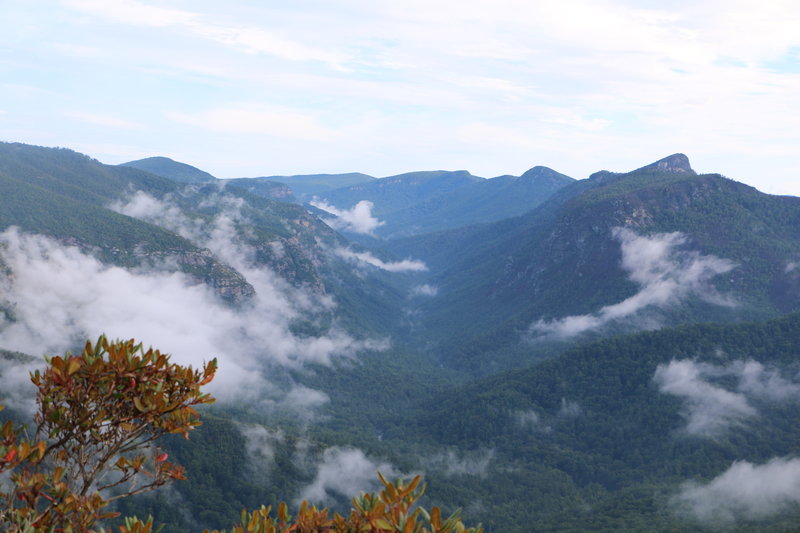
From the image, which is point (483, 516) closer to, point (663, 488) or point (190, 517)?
point (663, 488)

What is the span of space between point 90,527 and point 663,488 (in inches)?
8445

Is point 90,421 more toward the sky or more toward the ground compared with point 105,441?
more toward the sky

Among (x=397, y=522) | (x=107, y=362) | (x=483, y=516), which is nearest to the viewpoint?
(x=397, y=522)

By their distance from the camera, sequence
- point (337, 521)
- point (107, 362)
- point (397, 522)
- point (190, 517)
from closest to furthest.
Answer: point (397, 522) < point (337, 521) < point (107, 362) < point (190, 517)

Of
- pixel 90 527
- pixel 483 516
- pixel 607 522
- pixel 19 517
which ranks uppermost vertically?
pixel 19 517

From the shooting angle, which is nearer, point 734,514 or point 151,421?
point 151,421

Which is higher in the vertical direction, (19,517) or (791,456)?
(19,517)

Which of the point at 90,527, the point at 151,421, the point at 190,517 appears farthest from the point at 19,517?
the point at 190,517

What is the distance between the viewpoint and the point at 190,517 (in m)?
184

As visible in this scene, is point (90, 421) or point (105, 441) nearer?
point (90, 421)

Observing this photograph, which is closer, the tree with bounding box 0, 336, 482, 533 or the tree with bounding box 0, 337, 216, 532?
the tree with bounding box 0, 336, 482, 533

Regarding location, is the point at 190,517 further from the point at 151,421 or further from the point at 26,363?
the point at 151,421

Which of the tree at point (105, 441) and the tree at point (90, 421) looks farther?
the tree at point (90, 421)

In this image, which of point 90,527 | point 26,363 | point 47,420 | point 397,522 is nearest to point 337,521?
point 397,522
